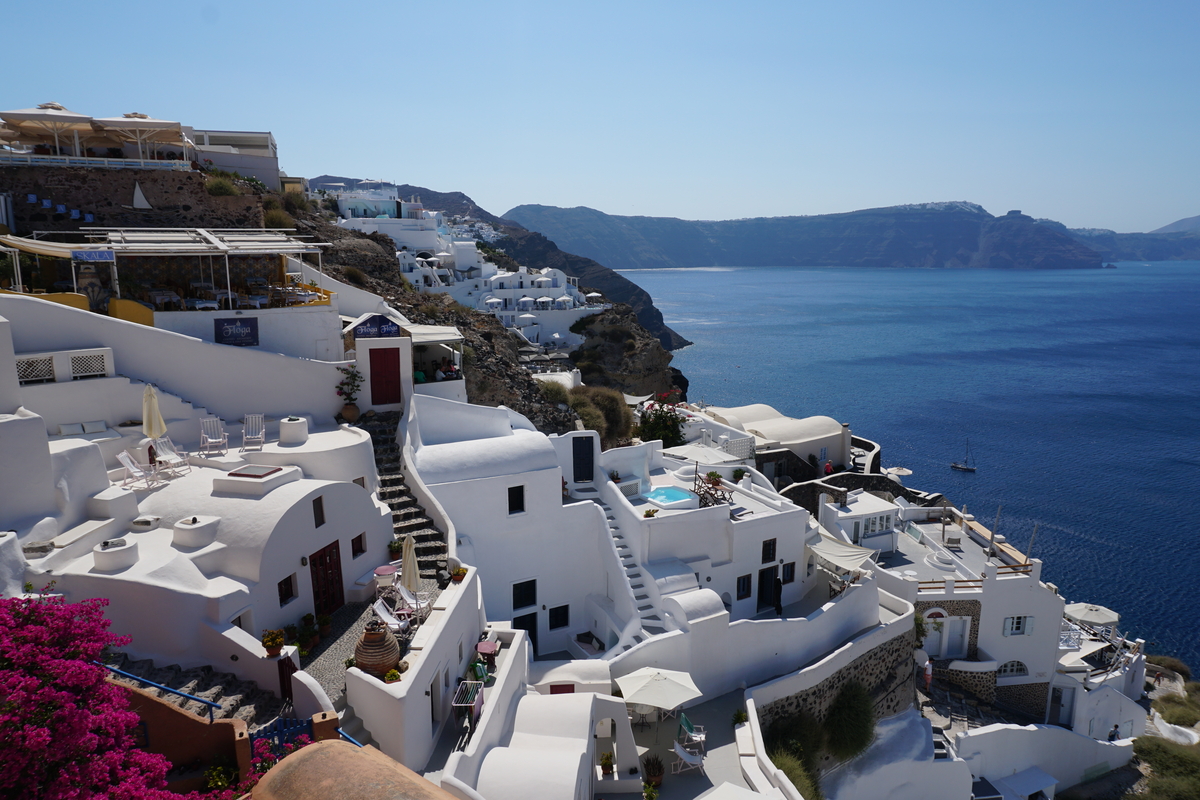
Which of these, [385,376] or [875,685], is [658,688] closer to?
[875,685]

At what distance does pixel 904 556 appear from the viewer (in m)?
32.5

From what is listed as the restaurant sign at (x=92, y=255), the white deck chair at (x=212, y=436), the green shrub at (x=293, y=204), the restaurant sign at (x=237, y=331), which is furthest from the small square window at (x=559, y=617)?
the green shrub at (x=293, y=204)

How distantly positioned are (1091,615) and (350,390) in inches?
1432

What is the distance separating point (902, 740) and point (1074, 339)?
13751 cm

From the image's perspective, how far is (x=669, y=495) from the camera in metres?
25.1

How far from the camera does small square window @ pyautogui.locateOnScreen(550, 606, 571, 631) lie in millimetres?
23562

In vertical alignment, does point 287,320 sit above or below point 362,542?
above

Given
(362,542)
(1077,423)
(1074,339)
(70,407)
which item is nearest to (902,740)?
(362,542)

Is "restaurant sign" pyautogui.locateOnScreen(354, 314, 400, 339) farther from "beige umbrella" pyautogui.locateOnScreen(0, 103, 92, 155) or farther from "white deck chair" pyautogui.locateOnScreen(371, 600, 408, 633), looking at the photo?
"beige umbrella" pyautogui.locateOnScreen(0, 103, 92, 155)

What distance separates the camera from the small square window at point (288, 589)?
1440cm

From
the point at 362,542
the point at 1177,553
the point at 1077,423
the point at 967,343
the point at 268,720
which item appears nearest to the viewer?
the point at 268,720

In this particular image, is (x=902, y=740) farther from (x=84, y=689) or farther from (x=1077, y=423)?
(x=1077, y=423)

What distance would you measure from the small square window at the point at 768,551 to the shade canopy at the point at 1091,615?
19802mm

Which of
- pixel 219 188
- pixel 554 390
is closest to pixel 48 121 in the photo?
pixel 219 188
